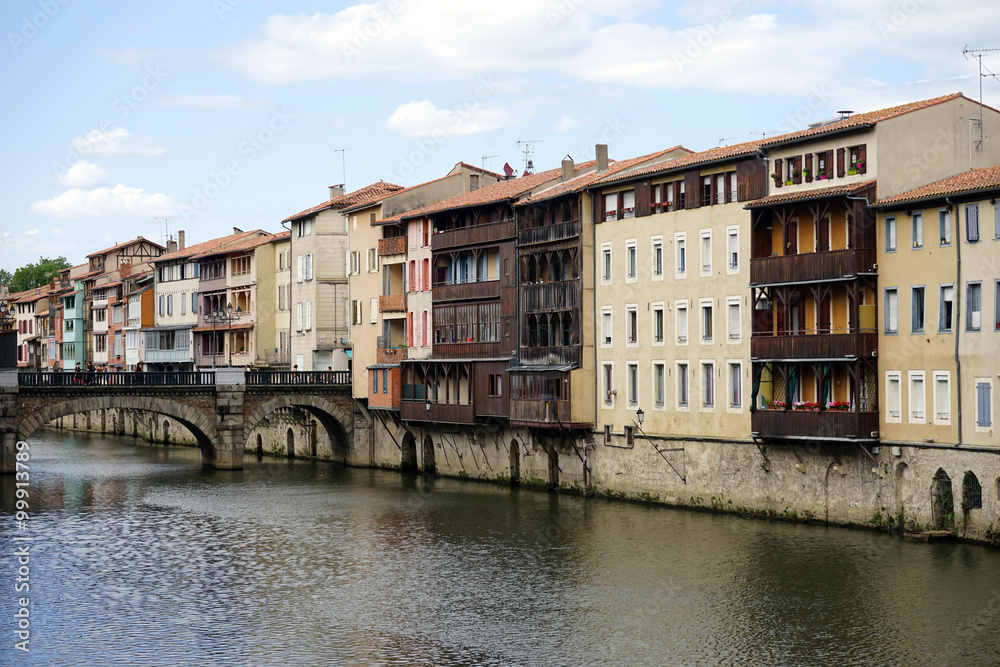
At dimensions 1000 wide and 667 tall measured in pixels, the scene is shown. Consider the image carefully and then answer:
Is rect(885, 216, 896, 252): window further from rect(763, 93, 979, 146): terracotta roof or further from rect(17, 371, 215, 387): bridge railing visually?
rect(17, 371, 215, 387): bridge railing

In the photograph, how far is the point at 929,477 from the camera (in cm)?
5272

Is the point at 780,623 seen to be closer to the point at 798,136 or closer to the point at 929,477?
the point at 929,477

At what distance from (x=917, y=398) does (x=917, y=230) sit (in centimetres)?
676

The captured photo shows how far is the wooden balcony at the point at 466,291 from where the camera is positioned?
8062 centimetres

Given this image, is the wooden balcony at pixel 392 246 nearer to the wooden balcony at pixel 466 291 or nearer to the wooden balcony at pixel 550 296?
the wooden balcony at pixel 466 291

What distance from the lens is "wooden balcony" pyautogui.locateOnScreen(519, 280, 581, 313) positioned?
73.2 meters

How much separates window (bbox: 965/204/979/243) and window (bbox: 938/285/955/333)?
2157 millimetres

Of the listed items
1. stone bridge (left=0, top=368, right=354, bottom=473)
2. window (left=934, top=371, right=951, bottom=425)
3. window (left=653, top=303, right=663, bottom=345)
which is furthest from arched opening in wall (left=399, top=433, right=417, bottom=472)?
window (left=934, top=371, right=951, bottom=425)

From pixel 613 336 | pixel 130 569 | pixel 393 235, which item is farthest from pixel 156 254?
pixel 130 569

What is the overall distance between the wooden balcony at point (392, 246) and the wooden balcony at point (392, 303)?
2.94m

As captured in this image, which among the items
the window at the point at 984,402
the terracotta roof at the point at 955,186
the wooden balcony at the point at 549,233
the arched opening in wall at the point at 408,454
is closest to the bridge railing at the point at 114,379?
the arched opening in wall at the point at 408,454

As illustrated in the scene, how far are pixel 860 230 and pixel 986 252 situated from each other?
5.77 m

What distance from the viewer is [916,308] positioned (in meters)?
54.2

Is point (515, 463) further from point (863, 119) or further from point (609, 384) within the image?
point (863, 119)
